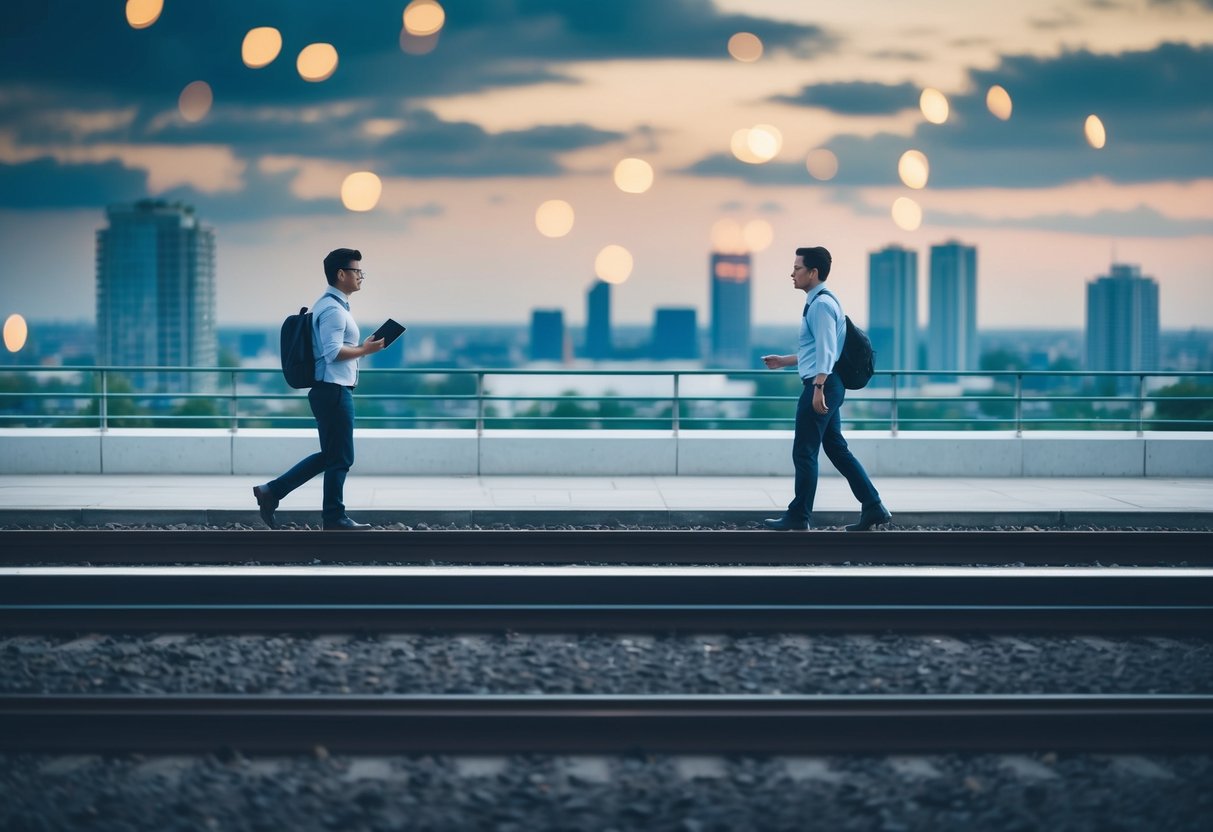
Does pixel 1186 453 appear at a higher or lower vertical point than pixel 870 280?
lower

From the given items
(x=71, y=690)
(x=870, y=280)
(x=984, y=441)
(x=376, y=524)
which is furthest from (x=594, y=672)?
(x=870, y=280)

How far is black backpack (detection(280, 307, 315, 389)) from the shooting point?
9195mm

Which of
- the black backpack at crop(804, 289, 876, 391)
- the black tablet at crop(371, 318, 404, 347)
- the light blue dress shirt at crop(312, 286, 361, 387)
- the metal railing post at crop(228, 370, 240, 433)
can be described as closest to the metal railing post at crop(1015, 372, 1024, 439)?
the black backpack at crop(804, 289, 876, 391)

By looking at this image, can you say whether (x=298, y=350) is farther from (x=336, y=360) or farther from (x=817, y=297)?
(x=817, y=297)

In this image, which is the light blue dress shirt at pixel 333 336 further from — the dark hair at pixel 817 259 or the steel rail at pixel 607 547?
the dark hair at pixel 817 259

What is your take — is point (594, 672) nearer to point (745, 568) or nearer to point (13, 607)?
point (745, 568)

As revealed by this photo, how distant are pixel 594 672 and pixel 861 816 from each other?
1969 mm

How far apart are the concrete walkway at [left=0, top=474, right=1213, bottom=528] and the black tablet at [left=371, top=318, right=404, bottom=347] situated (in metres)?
1.98

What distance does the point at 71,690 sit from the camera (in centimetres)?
612

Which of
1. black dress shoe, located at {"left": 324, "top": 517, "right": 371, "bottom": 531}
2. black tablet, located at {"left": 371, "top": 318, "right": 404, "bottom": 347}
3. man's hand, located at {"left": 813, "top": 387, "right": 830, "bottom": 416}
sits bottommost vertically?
black dress shoe, located at {"left": 324, "top": 517, "right": 371, "bottom": 531}

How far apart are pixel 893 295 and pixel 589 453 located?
13069 centimetres

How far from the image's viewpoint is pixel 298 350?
30.2 ft

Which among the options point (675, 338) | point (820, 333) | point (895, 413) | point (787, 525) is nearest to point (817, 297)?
point (820, 333)

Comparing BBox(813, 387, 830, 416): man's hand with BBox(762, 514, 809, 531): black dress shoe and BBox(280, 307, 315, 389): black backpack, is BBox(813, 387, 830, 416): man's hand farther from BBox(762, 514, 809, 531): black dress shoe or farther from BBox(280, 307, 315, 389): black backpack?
BBox(280, 307, 315, 389): black backpack
